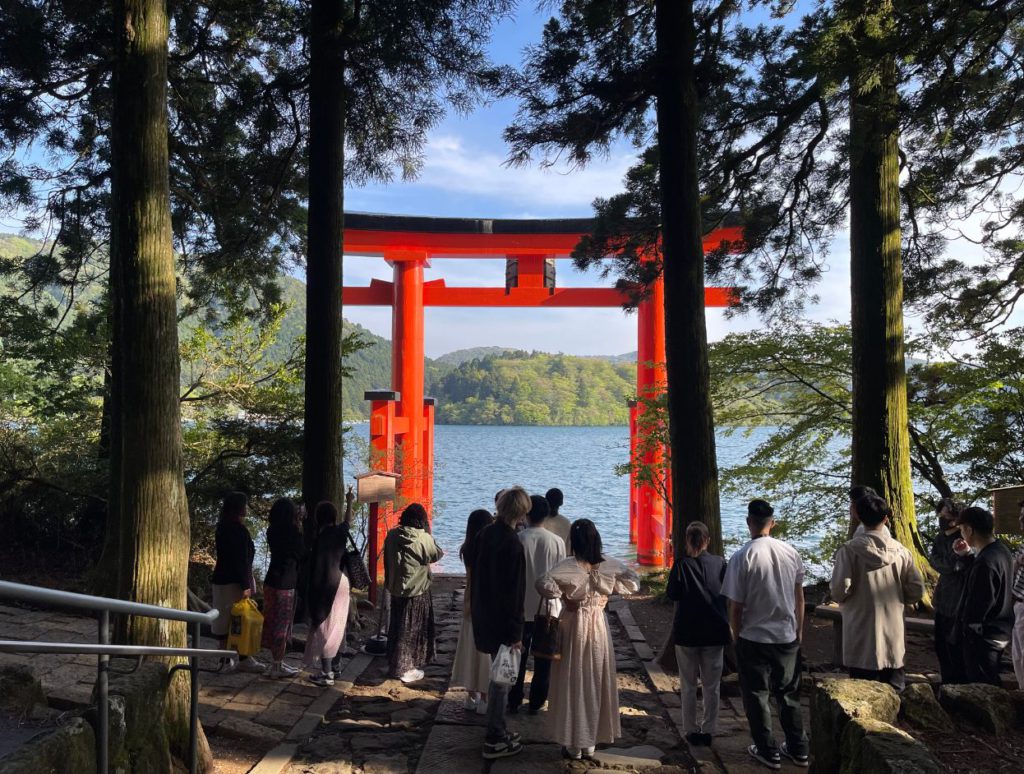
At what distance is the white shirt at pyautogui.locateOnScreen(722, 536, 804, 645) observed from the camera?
415 cm

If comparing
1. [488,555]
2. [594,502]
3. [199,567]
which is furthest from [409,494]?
[594,502]

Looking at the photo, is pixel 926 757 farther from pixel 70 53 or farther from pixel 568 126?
pixel 70 53

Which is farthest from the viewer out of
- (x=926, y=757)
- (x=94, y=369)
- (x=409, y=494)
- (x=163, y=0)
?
(x=409, y=494)

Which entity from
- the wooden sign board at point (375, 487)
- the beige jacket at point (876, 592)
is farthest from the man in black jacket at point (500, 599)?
the wooden sign board at point (375, 487)

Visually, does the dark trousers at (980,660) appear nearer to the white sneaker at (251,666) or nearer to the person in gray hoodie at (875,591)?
the person in gray hoodie at (875,591)

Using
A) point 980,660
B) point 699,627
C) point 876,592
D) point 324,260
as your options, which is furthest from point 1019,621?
point 324,260

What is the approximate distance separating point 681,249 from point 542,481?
36.0 m

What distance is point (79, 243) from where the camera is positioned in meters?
9.24

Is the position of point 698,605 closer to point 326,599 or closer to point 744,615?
point 744,615

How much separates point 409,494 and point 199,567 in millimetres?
7176

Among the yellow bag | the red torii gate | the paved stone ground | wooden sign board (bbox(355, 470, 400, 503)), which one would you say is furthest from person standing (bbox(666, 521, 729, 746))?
the red torii gate

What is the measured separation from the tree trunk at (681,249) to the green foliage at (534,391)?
4674 cm

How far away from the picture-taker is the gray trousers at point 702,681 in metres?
4.38

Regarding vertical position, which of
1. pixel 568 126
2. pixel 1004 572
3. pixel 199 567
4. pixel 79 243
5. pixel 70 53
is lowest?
pixel 199 567
